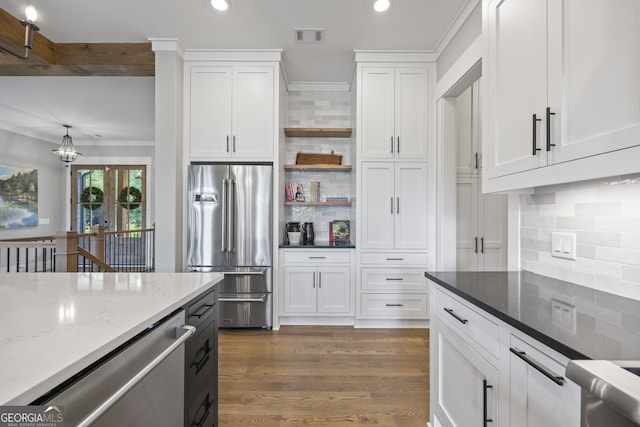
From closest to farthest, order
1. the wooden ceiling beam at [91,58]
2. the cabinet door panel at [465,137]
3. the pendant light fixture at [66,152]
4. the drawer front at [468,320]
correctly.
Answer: the drawer front at [468,320] → the wooden ceiling beam at [91,58] → the cabinet door panel at [465,137] → the pendant light fixture at [66,152]

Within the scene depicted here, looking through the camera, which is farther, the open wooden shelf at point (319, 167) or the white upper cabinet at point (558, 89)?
the open wooden shelf at point (319, 167)

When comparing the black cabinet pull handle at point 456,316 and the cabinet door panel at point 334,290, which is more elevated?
the black cabinet pull handle at point 456,316

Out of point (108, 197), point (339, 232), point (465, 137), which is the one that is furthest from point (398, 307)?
point (108, 197)

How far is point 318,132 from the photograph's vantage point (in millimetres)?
3725

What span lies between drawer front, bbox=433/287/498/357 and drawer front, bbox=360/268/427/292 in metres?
1.67

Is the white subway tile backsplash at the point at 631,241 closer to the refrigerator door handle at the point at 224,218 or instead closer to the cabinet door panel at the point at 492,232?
the cabinet door panel at the point at 492,232

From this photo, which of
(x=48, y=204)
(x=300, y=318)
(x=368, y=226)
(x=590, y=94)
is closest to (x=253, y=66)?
(x=368, y=226)

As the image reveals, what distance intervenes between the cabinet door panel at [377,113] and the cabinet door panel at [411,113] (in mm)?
73

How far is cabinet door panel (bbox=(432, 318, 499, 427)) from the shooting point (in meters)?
1.09

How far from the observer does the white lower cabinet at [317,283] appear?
329cm

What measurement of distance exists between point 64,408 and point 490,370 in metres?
1.20

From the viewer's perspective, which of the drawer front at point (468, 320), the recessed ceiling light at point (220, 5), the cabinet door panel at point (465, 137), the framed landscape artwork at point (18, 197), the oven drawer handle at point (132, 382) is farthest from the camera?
the framed landscape artwork at point (18, 197)
